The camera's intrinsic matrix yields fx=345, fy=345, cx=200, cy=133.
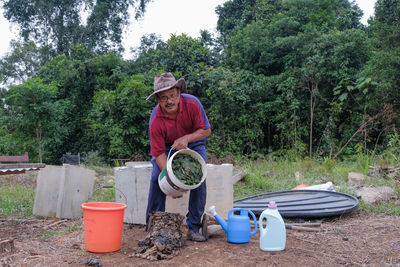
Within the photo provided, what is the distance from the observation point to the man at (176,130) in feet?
8.91

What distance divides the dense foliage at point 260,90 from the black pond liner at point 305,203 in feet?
13.8

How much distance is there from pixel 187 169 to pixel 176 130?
0.41 metres

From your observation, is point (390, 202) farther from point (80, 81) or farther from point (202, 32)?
point (80, 81)

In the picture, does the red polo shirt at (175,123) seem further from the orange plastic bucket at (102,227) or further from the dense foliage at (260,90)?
the dense foliage at (260,90)

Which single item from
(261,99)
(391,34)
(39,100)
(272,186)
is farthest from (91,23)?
(272,186)

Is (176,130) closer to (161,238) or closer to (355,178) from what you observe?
(161,238)

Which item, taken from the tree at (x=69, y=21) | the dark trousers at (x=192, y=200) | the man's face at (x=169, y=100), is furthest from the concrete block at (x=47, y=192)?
the tree at (x=69, y=21)

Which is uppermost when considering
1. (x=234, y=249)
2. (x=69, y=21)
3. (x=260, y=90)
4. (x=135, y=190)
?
(x=69, y=21)

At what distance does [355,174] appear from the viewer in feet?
17.7

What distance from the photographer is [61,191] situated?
400cm

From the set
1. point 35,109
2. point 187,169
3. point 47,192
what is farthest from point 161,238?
point 35,109

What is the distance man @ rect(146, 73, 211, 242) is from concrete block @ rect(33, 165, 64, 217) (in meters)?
1.90

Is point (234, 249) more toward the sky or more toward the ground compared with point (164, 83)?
more toward the ground

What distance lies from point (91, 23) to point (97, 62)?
4.63 metres
